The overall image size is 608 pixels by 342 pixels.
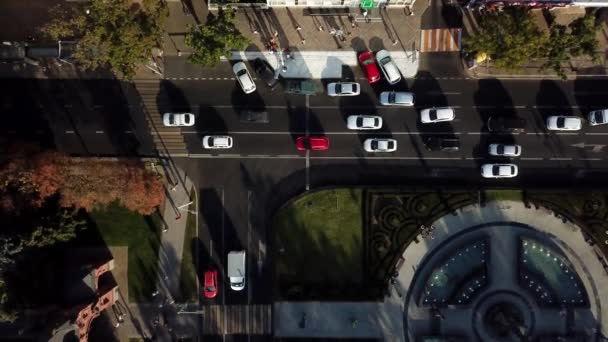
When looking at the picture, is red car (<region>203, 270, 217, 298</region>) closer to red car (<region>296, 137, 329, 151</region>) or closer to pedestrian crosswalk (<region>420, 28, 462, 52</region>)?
red car (<region>296, 137, 329, 151</region>)

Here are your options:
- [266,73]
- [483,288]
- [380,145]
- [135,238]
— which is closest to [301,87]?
[266,73]

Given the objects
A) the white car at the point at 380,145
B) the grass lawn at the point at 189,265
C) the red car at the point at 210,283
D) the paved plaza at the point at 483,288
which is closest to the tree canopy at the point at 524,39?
the white car at the point at 380,145

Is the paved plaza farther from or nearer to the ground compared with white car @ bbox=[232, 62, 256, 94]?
nearer to the ground

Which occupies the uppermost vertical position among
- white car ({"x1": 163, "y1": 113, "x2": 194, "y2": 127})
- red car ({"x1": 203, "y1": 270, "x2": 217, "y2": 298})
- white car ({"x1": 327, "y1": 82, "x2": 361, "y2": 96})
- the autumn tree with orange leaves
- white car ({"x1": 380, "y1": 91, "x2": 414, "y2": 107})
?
white car ({"x1": 327, "y1": 82, "x2": 361, "y2": 96})

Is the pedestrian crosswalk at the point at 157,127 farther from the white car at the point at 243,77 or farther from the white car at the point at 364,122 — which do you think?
the white car at the point at 364,122

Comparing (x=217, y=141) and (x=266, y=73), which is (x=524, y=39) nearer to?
(x=266, y=73)

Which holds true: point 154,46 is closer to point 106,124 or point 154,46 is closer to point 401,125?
point 106,124

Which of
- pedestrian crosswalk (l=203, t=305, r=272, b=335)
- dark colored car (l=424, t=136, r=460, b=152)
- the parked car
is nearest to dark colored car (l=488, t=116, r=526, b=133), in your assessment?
dark colored car (l=424, t=136, r=460, b=152)
